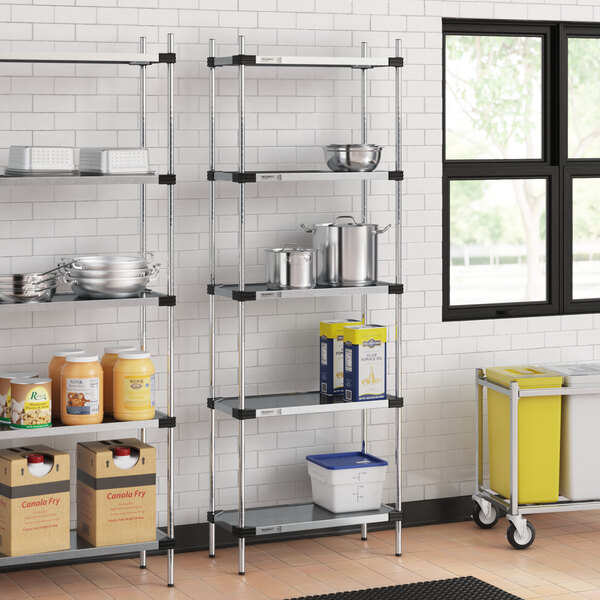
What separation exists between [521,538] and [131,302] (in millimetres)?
2002

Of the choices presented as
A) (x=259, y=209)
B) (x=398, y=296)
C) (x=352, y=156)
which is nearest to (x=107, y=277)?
(x=259, y=209)

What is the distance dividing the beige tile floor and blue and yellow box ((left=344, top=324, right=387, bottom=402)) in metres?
0.71

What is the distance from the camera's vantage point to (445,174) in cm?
553

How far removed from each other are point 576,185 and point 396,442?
5.57 ft

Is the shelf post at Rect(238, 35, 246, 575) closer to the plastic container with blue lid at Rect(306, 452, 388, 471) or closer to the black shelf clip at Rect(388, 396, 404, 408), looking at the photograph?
the plastic container with blue lid at Rect(306, 452, 388, 471)

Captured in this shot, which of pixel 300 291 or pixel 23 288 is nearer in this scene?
pixel 23 288

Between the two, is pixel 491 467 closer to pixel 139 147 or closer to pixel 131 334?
pixel 131 334

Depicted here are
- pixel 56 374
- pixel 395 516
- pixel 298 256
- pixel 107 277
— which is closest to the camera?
pixel 107 277

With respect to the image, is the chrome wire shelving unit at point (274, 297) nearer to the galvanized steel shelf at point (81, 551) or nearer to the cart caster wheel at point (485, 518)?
the galvanized steel shelf at point (81, 551)

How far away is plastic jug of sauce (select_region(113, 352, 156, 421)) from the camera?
4.51 meters

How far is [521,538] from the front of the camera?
5.07 m

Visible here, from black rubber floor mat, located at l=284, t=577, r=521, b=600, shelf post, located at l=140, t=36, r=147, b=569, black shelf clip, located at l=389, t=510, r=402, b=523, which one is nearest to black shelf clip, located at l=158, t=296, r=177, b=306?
shelf post, located at l=140, t=36, r=147, b=569

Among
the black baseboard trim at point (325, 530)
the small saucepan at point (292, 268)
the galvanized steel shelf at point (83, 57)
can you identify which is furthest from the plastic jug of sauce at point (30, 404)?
the galvanized steel shelf at point (83, 57)

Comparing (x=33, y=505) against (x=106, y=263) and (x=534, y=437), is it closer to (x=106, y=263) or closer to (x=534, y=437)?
(x=106, y=263)
